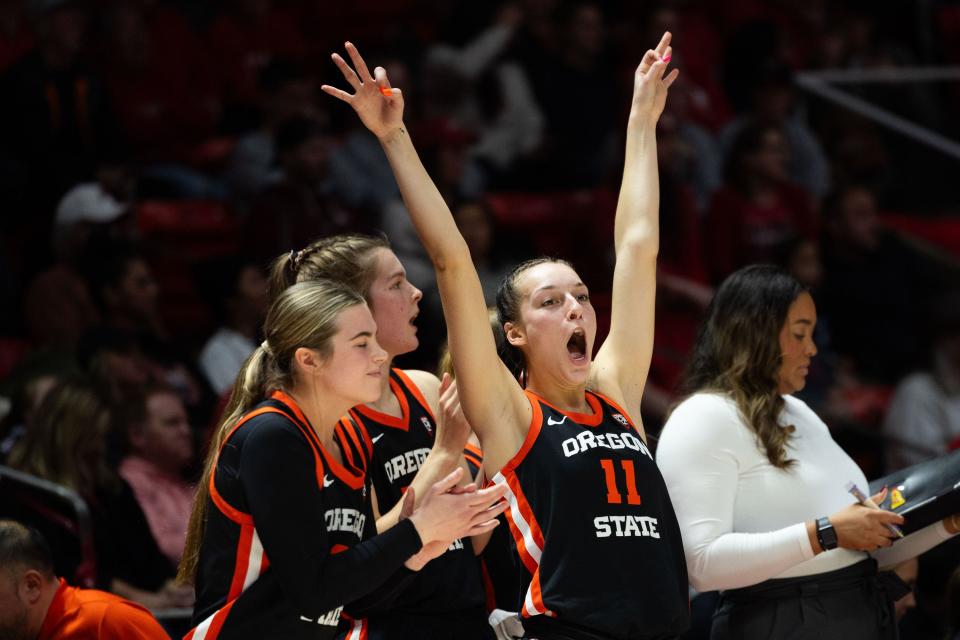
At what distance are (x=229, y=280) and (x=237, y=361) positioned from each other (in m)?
0.39

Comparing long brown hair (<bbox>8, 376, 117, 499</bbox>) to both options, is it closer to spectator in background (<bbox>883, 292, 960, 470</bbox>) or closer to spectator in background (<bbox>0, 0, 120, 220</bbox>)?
spectator in background (<bbox>0, 0, 120, 220</bbox>)

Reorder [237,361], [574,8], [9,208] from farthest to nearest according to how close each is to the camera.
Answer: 1. [574,8]
2. [9,208]
3. [237,361]

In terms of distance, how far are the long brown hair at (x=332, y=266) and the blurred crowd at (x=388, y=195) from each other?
1726 mm

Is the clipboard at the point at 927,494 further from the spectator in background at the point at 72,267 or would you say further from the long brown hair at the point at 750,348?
the spectator in background at the point at 72,267

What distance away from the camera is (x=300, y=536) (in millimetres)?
2979

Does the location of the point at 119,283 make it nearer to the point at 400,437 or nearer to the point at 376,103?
the point at 400,437

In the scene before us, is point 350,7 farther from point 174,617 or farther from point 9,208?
point 174,617

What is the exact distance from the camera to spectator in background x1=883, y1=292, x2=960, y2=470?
7.11m

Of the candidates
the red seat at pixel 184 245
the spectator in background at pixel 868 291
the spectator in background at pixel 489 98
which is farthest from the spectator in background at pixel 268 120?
the spectator in background at pixel 868 291

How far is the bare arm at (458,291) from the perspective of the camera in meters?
3.22

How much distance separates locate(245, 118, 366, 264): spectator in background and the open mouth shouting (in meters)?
3.32

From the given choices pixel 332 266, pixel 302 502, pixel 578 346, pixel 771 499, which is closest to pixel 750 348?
pixel 771 499

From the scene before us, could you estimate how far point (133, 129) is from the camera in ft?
25.6

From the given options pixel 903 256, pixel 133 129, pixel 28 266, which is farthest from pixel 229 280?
pixel 903 256
